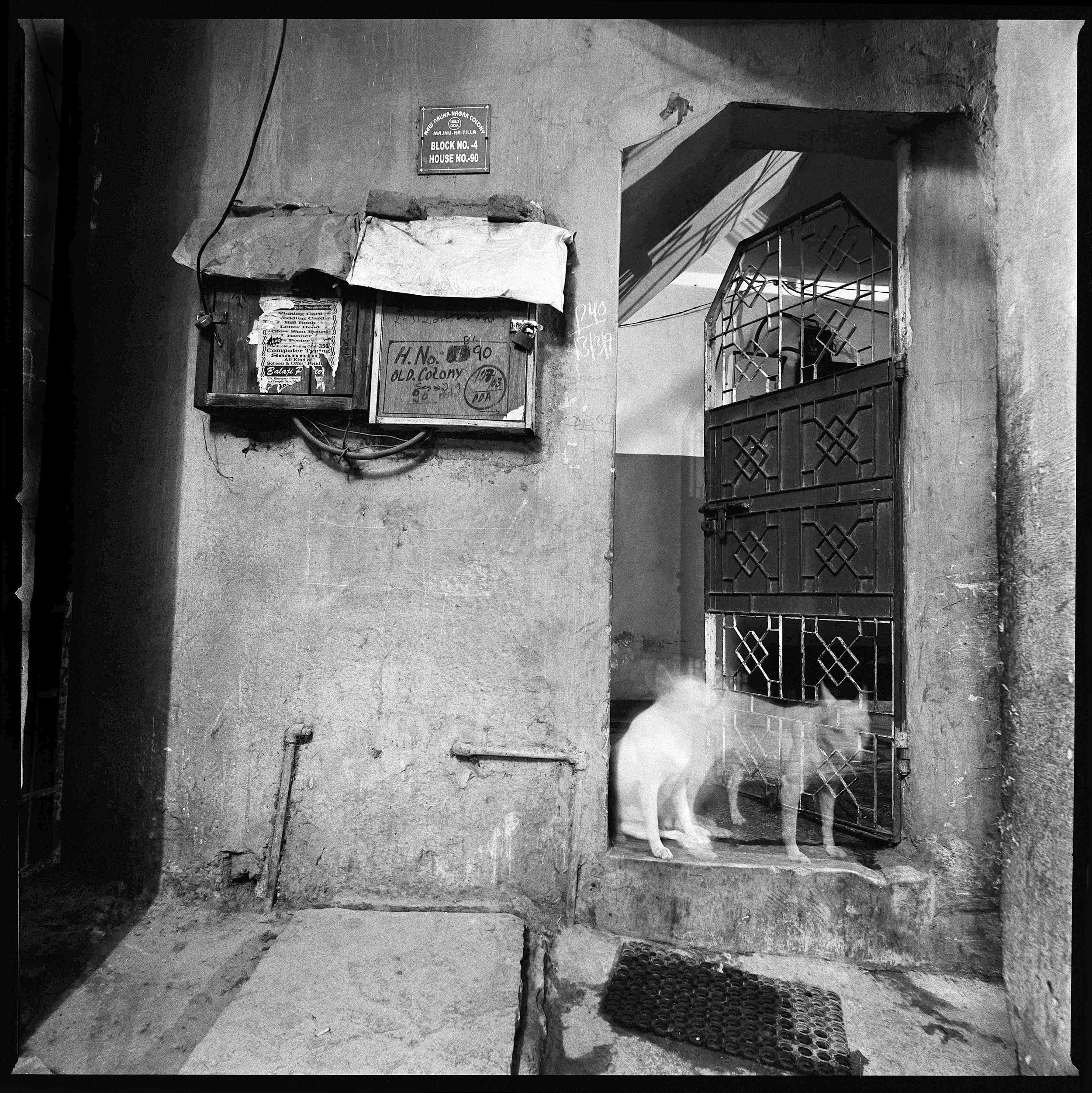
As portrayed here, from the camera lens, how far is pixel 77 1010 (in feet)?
8.58

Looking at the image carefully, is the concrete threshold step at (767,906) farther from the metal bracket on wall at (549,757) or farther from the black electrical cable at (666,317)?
the black electrical cable at (666,317)

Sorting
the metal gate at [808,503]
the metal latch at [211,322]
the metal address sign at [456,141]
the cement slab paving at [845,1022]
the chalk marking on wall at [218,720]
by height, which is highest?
the metal address sign at [456,141]

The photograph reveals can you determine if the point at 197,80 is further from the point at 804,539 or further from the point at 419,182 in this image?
the point at 804,539

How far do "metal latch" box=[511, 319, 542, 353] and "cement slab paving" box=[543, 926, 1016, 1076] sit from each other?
116 inches

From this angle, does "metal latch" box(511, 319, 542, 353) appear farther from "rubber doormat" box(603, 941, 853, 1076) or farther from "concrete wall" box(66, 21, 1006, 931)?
"rubber doormat" box(603, 941, 853, 1076)

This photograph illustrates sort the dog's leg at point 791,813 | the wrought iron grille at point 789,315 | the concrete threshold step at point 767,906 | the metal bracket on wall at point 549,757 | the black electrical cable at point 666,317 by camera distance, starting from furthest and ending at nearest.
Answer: the black electrical cable at point 666,317 < the wrought iron grille at point 789,315 < the dog's leg at point 791,813 < the metal bracket on wall at point 549,757 < the concrete threshold step at point 767,906

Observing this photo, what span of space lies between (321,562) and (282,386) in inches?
36.9

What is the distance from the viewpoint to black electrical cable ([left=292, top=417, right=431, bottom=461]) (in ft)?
11.4

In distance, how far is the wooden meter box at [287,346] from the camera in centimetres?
344

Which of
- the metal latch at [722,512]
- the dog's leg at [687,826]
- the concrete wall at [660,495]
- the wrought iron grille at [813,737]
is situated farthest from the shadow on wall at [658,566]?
the dog's leg at [687,826]

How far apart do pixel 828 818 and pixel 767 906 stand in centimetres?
79

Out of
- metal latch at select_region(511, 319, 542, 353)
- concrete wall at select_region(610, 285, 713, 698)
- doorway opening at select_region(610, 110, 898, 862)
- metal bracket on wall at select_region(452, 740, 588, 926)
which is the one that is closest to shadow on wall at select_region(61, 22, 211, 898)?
metal bracket on wall at select_region(452, 740, 588, 926)

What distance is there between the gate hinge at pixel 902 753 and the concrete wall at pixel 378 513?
7 centimetres

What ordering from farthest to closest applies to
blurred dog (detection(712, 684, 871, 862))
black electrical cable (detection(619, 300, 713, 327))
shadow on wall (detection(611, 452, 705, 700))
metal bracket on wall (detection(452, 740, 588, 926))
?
1. black electrical cable (detection(619, 300, 713, 327))
2. shadow on wall (detection(611, 452, 705, 700))
3. blurred dog (detection(712, 684, 871, 862))
4. metal bracket on wall (detection(452, 740, 588, 926))
